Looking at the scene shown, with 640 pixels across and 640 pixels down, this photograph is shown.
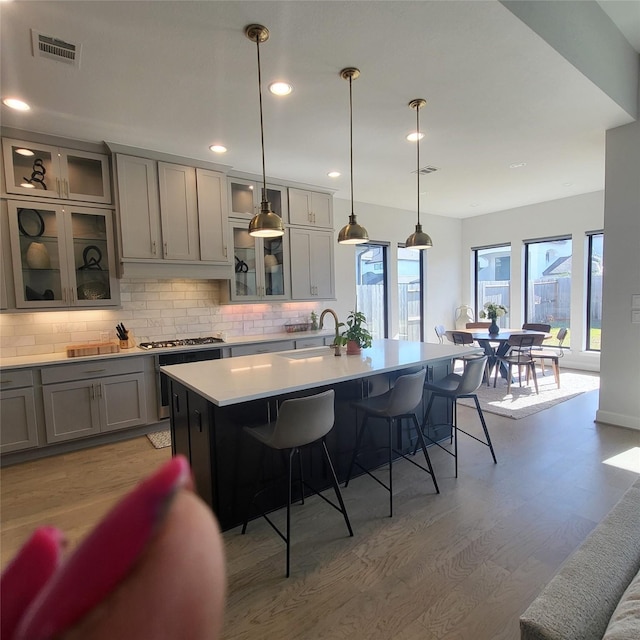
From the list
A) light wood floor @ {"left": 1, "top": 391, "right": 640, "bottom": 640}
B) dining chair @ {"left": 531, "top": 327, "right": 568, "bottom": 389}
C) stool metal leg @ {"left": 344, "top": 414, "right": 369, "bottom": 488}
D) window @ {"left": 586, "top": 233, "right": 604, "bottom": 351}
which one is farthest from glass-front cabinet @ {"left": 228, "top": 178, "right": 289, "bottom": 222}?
window @ {"left": 586, "top": 233, "right": 604, "bottom": 351}

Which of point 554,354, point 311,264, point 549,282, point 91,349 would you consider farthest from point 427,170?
point 91,349

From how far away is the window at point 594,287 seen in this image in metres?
6.00

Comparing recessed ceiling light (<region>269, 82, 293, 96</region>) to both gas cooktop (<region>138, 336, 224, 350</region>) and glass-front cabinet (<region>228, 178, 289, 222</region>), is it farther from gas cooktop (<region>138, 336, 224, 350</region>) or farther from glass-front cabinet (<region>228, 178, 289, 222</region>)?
gas cooktop (<region>138, 336, 224, 350</region>)

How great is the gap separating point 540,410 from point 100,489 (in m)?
4.34

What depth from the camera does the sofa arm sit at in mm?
955

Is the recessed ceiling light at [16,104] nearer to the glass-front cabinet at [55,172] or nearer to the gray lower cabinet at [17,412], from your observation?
the glass-front cabinet at [55,172]

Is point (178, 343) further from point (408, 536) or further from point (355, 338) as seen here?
point (408, 536)

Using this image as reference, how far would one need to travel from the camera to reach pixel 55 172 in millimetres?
3354

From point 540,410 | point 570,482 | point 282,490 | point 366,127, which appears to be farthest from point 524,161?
point 282,490

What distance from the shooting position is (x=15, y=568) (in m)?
0.47

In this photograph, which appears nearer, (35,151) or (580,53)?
(580,53)

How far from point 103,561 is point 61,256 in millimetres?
3862

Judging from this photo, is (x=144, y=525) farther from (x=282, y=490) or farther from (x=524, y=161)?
(x=524, y=161)

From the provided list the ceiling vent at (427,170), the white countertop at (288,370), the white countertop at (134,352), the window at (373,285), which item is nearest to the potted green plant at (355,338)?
the white countertop at (288,370)
